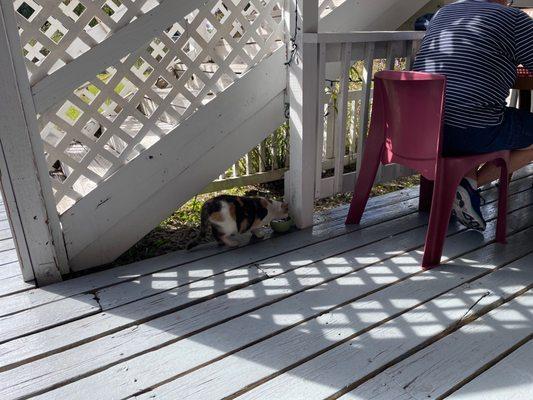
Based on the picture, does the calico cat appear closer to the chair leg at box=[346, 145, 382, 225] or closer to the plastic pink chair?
the chair leg at box=[346, 145, 382, 225]

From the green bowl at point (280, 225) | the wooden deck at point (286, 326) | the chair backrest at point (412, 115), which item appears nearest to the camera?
the wooden deck at point (286, 326)

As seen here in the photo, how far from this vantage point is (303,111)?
2262mm

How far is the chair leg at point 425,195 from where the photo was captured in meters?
2.66

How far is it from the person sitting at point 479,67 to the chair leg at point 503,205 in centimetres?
13

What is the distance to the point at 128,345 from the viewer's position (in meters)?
1.56

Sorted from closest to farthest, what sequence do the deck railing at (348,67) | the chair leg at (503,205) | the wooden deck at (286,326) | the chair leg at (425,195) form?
1. the wooden deck at (286,326)
2. the chair leg at (503,205)
3. the deck railing at (348,67)
4. the chair leg at (425,195)

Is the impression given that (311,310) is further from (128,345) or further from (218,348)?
(128,345)

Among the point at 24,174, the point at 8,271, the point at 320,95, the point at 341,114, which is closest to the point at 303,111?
the point at 320,95

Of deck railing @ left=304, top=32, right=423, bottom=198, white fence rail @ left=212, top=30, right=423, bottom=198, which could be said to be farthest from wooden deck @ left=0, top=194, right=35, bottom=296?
deck railing @ left=304, top=32, right=423, bottom=198

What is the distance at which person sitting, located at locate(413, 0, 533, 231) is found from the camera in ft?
6.14

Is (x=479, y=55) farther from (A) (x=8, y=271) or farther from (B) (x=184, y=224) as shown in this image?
(A) (x=8, y=271)

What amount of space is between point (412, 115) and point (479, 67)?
1.12 ft

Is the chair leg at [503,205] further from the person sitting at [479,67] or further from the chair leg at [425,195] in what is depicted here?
the chair leg at [425,195]

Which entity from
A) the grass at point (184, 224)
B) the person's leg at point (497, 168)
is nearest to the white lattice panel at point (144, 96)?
the grass at point (184, 224)
